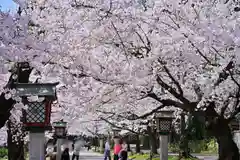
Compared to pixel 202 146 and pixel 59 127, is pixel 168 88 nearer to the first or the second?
pixel 59 127

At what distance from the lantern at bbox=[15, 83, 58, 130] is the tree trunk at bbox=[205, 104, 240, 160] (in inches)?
155

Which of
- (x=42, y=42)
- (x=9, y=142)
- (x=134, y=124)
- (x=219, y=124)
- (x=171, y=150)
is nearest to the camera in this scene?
(x=42, y=42)

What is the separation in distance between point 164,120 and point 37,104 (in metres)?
5.97

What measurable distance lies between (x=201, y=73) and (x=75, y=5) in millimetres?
3165

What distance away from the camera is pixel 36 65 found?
775cm

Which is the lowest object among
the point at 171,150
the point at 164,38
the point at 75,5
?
the point at 171,150

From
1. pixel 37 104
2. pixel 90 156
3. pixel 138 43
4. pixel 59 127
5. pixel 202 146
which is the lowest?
pixel 90 156

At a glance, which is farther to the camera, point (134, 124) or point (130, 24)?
point (134, 124)

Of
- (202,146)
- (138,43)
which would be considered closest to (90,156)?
(202,146)

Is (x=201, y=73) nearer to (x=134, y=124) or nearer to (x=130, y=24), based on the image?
(x=130, y=24)

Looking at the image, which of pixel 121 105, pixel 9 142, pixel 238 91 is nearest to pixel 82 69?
pixel 121 105

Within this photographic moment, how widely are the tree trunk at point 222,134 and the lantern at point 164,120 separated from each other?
276 centimetres

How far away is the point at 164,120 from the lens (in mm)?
13219

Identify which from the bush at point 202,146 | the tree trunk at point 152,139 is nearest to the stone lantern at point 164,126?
the tree trunk at point 152,139
